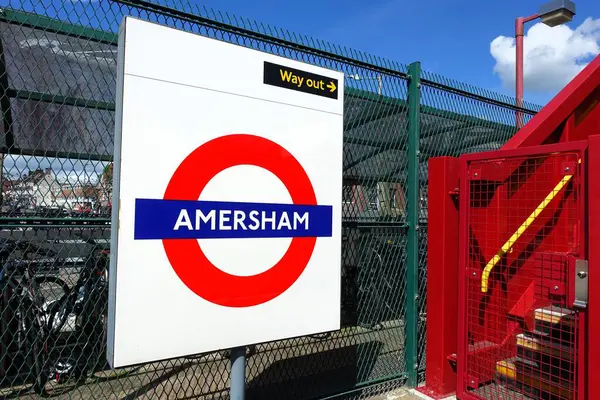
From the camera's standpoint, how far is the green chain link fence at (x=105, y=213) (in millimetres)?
2443

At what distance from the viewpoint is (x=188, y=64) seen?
6.88 feet

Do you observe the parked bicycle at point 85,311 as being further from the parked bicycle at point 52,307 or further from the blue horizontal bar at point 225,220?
the blue horizontal bar at point 225,220

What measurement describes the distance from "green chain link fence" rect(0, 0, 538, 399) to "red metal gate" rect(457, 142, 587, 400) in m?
0.66

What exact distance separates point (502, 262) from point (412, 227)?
784 millimetres

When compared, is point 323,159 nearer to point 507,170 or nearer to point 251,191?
point 251,191

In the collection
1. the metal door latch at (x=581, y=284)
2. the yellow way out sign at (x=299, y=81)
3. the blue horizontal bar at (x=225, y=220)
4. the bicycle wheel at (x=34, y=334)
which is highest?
the yellow way out sign at (x=299, y=81)

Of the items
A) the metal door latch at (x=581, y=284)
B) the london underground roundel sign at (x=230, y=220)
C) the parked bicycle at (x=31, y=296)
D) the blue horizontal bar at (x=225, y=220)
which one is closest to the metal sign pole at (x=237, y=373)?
the london underground roundel sign at (x=230, y=220)

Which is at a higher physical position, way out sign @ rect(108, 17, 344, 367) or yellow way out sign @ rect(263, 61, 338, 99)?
yellow way out sign @ rect(263, 61, 338, 99)

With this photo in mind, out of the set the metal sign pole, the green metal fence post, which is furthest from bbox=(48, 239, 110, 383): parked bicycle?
the green metal fence post

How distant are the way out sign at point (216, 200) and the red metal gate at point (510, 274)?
45.0 inches

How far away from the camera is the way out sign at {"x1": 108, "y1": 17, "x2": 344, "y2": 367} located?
76.0 inches

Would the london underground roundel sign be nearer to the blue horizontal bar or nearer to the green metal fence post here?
the blue horizontal bar

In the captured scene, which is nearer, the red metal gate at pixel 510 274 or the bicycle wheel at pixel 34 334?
the red metal gate at pixel 510 274

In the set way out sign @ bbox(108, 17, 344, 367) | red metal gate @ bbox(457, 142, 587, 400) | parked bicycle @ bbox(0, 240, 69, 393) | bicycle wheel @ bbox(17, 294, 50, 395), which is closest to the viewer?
way out sign @ bbox(108, 17, 344, 367)
